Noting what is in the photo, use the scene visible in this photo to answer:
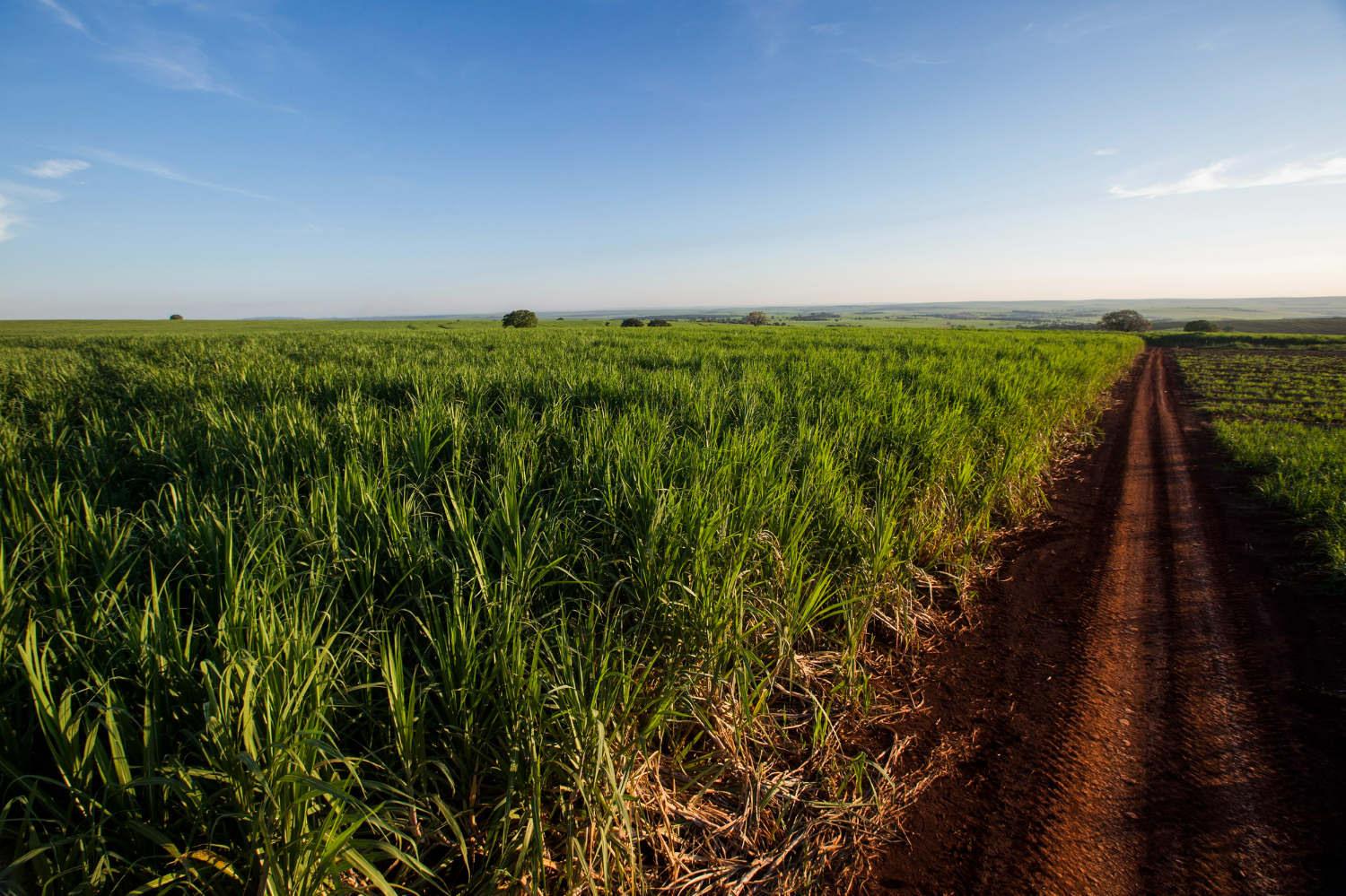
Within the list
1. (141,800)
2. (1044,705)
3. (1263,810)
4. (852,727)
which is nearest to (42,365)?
(141,800)

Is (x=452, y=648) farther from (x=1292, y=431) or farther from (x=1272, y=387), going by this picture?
(x=1272, y=387)

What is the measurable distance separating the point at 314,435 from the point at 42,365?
41.4 ft

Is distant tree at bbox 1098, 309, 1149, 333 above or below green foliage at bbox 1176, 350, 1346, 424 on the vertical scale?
above

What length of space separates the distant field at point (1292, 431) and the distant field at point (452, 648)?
139 inches

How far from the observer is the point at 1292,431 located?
28.7 feet

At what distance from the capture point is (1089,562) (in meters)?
4.23

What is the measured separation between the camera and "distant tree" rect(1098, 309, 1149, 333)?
248 feet

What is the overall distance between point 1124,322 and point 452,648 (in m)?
107

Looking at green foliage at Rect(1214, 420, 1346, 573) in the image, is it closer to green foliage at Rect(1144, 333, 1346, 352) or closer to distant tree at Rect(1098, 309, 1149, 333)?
green foliage at Rect(1144, 333, 1346, 352)

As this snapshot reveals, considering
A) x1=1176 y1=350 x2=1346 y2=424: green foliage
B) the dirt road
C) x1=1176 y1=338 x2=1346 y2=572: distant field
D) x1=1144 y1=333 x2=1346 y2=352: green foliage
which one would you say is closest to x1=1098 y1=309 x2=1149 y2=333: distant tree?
x1=1144 y1=333 x2=1346 y2=352: green foliage

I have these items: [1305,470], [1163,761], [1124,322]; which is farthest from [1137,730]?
[1124,322]

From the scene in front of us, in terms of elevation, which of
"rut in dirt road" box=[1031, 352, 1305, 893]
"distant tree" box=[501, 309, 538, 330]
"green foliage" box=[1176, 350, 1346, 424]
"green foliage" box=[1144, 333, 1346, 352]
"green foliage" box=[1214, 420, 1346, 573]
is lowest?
"rut in dirt road" box=[1031, 352, 1305, 893]

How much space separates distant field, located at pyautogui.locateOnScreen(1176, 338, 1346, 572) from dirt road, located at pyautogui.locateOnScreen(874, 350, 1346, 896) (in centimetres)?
78

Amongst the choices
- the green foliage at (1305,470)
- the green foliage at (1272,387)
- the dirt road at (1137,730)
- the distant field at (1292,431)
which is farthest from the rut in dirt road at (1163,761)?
the green foliage at (1272,387)
